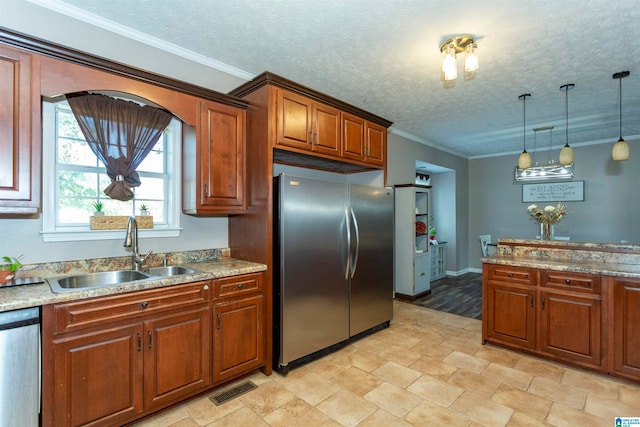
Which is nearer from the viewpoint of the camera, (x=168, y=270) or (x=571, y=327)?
(x=168, y=270)

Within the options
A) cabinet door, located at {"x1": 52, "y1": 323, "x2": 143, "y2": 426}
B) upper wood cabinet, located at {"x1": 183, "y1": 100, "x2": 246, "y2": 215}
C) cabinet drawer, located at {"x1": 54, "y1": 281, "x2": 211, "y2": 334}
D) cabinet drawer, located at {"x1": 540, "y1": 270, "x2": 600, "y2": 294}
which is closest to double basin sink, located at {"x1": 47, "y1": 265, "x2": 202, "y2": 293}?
cabinet drawer, located at {"x1": 54, "y1": 281, "x2": 211, "y2": 334}

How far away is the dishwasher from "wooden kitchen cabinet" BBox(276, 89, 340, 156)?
1.93 meters

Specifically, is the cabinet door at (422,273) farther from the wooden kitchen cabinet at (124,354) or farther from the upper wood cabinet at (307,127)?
the wooden kitchen cabinet at (124,354)

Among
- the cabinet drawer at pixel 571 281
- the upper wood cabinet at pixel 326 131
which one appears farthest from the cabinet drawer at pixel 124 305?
the cabinet drawer at pixel 571 281

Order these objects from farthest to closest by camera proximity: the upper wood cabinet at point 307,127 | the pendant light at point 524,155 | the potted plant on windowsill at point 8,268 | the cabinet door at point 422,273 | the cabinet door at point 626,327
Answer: the cabinet door at point 422,273 → the pendant light at point 524,155 → the upper wood cabinet at point 307,127 → the cabinet door at point 626,327 → the potted plant on windowsill at point 8,268

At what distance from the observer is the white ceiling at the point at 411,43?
2146mm

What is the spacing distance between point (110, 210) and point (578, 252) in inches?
172

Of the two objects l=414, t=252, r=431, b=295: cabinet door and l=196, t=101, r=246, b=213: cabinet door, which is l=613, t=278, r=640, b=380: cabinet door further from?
l=196, t=101, r=246, b=213: cabinet door

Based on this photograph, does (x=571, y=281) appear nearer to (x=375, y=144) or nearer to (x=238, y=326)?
(x=375, y=144)

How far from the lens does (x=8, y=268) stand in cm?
190

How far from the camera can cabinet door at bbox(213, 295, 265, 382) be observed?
7.63 ft

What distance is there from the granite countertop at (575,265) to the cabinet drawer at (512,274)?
54 millimetres

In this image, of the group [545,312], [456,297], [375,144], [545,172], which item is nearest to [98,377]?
[375,144]

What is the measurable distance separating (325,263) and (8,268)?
222 cm
